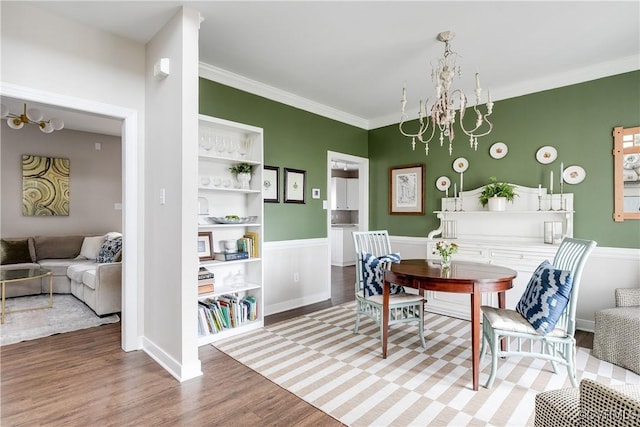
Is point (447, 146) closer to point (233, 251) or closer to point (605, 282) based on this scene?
point (605, 282)

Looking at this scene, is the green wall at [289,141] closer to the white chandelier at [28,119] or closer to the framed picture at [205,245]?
the framed picture at [205,245]

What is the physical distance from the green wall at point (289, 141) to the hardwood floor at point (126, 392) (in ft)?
5.65

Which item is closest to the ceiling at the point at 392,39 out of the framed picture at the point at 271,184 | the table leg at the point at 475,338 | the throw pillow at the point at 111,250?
the framed picture at the point at 271,184

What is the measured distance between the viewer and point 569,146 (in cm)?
347

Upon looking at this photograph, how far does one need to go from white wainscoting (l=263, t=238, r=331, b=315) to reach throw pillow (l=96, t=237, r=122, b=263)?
1.97m

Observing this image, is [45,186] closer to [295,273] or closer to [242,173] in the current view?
[242,173]

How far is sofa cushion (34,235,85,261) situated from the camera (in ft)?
16.6

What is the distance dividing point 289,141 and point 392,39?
1772mm

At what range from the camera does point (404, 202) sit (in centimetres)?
481

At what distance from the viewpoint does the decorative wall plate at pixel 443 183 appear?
435 centimetres

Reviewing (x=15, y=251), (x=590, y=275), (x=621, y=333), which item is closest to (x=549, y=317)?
(x=621, y=333)

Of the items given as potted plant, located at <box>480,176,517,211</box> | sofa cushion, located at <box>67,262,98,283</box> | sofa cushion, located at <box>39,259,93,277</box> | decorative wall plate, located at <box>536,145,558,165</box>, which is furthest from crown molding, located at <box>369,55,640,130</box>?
sofa cushion, located at <box>39,259,93,277</box>

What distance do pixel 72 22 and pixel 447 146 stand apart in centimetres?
407

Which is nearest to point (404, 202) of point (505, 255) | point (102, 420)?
point (505, 255)
